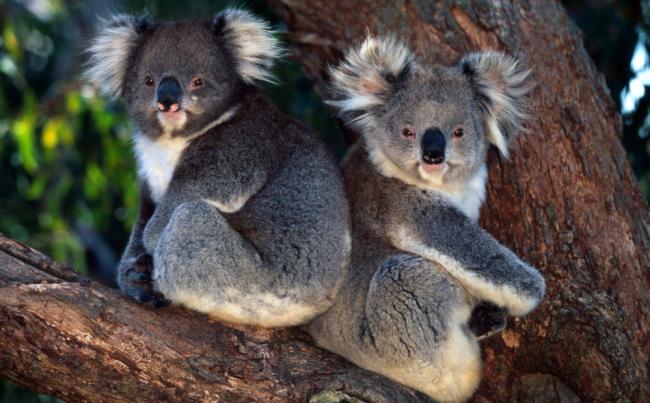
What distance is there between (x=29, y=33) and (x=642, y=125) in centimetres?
621

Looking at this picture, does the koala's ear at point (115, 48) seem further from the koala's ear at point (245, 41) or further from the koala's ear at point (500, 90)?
the koala's ear at point (500, 90)

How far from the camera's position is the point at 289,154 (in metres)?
5.10

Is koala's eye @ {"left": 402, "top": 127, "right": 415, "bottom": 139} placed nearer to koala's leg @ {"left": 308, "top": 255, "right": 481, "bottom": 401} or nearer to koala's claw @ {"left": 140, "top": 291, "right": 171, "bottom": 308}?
koala's leg @ {"left": 308, "top": 255, "right": 481, "bottom": 401}

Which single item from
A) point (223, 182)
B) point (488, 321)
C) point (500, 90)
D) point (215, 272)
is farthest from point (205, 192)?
point (500, 90)

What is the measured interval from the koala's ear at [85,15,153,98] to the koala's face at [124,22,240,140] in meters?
0.11

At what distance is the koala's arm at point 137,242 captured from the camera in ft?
15.8

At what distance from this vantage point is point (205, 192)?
4770 mm

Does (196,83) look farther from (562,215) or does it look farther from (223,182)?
(562,215)

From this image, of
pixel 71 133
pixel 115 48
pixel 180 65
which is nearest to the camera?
pixel 180 65

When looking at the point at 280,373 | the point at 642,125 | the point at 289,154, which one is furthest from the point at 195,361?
the point at 642,125

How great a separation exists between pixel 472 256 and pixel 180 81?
1.74m

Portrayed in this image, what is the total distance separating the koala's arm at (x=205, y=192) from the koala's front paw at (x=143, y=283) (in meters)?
0.07

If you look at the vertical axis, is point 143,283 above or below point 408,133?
below

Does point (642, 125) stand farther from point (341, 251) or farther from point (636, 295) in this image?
point (341, 251)
